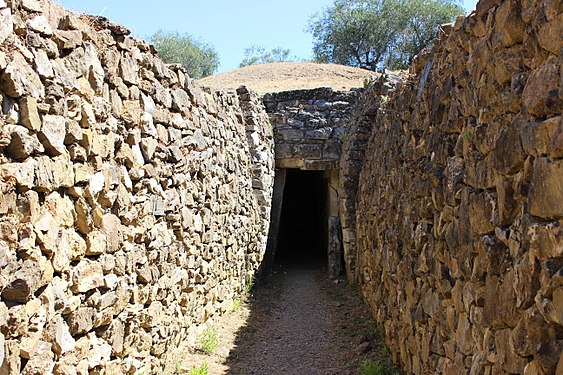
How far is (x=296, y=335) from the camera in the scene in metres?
8.18

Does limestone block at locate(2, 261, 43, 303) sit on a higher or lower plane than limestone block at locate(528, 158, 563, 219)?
lower

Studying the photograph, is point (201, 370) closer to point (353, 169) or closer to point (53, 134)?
point (53, 134)

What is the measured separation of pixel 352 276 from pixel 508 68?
815 cm

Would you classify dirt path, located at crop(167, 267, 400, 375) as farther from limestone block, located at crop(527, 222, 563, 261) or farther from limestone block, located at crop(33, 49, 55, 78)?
limestone block, located at crop(527, 222, 563, 261)

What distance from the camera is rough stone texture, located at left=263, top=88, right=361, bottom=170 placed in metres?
12.5

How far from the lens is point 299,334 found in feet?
27.0

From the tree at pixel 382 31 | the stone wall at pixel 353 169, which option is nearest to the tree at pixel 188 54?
the tree at pixel 382 31

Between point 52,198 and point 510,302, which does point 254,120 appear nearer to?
point 52,198

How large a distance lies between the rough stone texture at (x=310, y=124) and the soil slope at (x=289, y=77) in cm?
308

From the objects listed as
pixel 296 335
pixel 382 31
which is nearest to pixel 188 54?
pixel 382 31

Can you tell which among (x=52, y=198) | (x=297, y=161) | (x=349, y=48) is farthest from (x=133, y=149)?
(x=349, y=48)

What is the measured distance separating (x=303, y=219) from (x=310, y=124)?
20.3 feet

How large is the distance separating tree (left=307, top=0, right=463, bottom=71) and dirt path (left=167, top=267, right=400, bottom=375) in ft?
60.5

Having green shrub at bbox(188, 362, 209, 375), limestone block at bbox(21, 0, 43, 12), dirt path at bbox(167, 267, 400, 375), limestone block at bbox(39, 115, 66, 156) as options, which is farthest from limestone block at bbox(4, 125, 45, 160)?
dirt path at bbox(167, 267, 400, 375)
